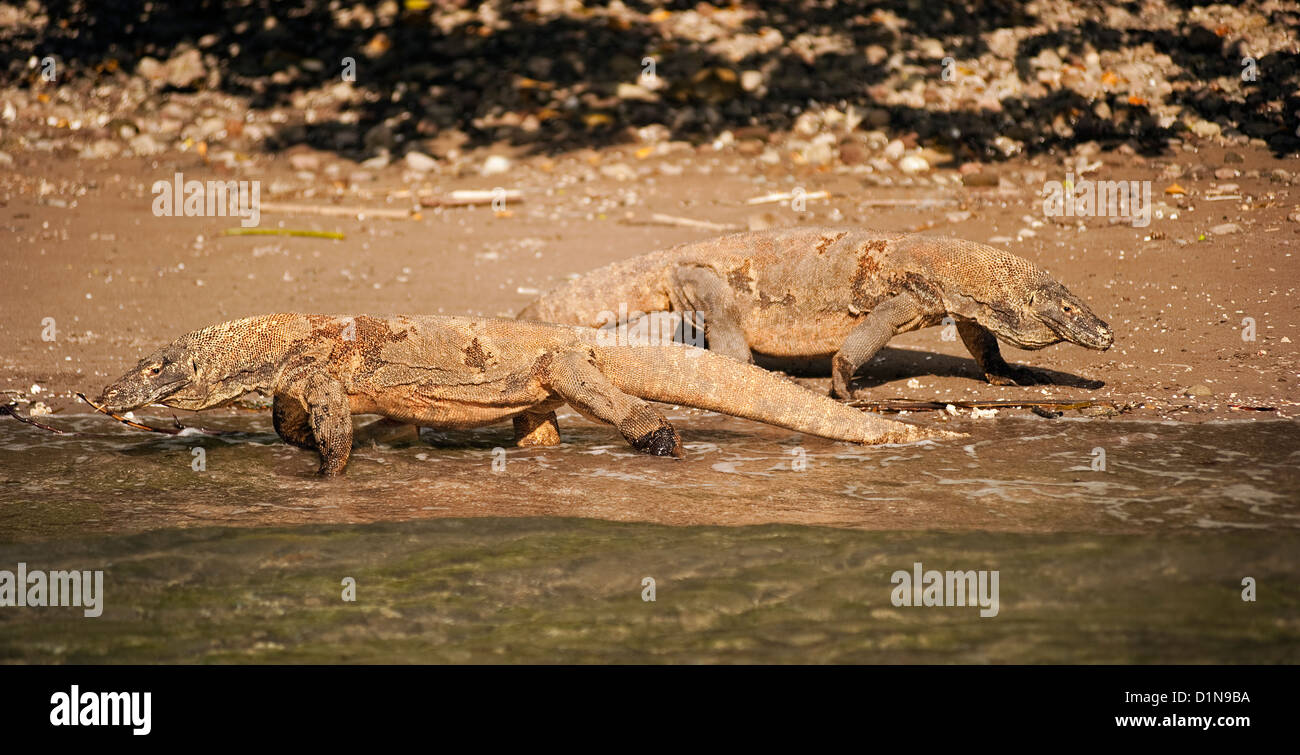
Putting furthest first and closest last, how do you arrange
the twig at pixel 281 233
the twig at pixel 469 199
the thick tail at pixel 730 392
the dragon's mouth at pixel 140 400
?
1. the twig at pixel 469 199
2. the twig at pixel 281 233
3. the thick tail at pixel 730 392
4. the dragon's mouth at pixel 140 400

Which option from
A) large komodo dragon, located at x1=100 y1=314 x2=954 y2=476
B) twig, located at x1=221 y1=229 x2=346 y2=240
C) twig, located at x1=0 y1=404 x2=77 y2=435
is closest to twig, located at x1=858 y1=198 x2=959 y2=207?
twig, located at x1=221 y1=229 x2=346 y2=240

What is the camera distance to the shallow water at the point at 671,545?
16.7ft

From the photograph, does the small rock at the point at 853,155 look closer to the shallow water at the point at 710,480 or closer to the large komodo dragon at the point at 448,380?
the shallow water at the point at 710,480

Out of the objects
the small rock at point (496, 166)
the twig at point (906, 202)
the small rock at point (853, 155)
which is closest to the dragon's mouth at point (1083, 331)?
the twig at point (906, 202)

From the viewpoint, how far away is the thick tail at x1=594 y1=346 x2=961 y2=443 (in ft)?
24.7

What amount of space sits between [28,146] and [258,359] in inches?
369

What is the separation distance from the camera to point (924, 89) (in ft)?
50.1

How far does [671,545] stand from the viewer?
601 centimetres

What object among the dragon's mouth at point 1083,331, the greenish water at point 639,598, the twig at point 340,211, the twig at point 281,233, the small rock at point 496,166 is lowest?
the greenish water at point 639,598

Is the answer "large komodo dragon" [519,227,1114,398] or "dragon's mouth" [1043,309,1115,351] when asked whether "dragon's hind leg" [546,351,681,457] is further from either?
"dragon's mouth" [1043,309,1115,351]

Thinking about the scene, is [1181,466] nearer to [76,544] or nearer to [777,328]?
[777,328]

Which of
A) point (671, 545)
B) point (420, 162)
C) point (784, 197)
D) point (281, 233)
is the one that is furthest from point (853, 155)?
point (671, 545)
